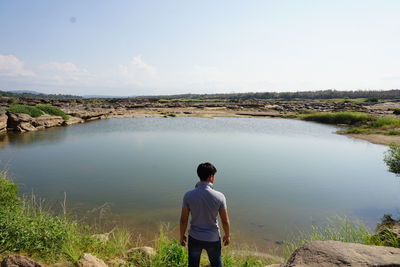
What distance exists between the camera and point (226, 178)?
13.7 metres

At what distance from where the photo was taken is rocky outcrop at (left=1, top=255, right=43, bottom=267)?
4.17 m

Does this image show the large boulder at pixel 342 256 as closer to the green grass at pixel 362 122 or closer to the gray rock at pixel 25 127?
the green grass at pixel 362 122

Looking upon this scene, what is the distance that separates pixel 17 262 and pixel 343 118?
140ft

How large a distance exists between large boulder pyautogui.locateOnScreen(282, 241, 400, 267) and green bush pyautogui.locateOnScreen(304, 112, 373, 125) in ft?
123

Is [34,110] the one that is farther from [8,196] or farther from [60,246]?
[60,246]

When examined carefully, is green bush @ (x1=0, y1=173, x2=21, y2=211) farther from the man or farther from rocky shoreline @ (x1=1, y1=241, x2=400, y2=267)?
the man

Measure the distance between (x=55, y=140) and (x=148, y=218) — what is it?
18302 mm

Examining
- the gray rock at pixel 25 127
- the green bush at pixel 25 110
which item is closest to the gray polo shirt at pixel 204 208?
the gray rock at pixel 25 127

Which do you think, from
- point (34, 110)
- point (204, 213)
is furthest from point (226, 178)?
point (34, 110)

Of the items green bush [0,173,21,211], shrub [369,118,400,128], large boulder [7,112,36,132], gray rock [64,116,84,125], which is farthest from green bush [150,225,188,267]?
gray rock [64,116,84,125]

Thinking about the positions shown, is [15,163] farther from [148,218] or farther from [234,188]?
[234,188]

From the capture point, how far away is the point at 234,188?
12.4m

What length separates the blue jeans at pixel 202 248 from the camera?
408 centimetres

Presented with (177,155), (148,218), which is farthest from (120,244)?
(177,155)
